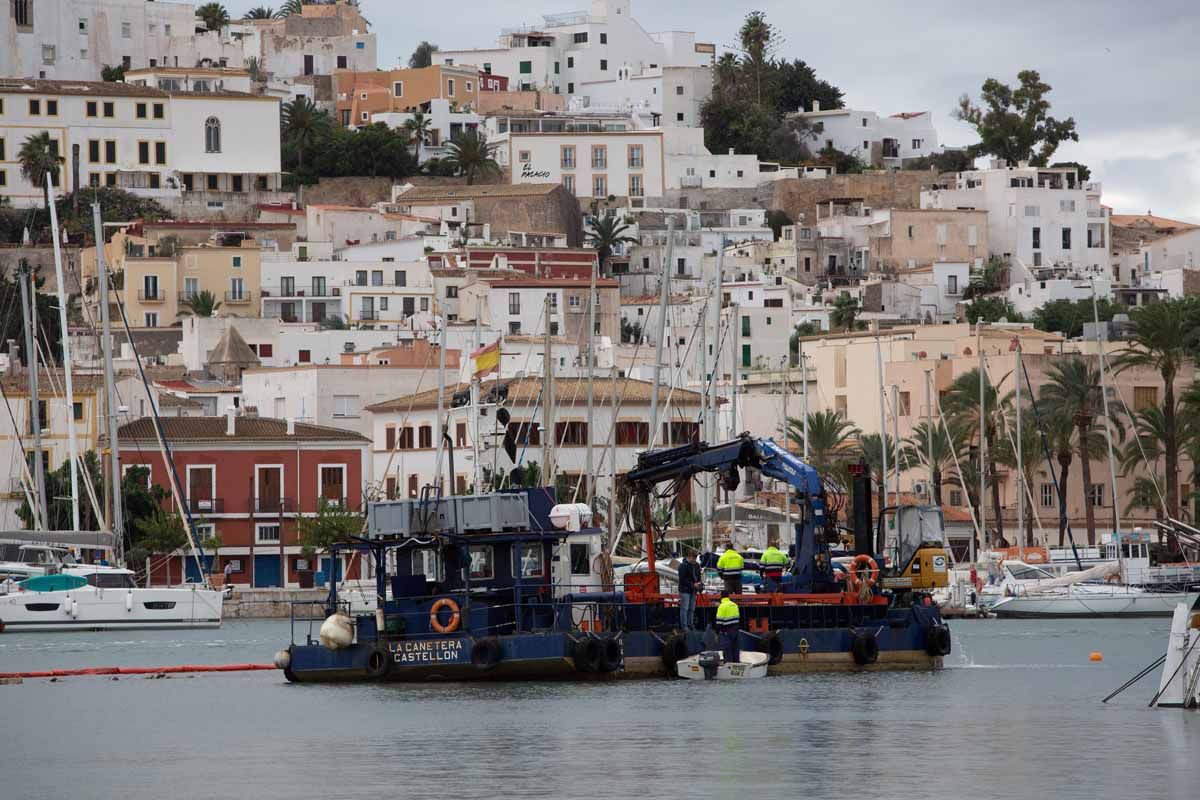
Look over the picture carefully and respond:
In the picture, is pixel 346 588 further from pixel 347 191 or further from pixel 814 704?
pixel 347 191

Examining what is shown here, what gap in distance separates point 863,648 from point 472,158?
115746 mm

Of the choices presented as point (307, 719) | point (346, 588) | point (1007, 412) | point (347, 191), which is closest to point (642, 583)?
point (307, 719)

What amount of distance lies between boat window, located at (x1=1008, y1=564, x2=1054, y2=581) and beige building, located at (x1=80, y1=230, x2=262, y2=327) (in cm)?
5771

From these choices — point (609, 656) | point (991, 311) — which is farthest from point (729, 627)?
point (991, 311)

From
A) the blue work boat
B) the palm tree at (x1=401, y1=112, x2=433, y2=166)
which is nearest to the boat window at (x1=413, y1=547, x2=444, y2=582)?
the blue work boat

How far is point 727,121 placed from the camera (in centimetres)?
17200

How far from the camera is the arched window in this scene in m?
144

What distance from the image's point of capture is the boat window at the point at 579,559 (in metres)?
43.6

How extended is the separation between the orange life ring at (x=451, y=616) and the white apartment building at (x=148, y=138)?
342 ft

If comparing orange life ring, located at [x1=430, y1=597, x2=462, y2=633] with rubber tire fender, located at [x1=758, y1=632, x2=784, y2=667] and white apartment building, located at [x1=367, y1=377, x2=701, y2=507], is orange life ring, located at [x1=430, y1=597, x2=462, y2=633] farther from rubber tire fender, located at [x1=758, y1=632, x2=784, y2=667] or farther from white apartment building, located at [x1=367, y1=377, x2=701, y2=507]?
white apartment building, located at [x1=367, y1=377, x2=701, y2=507]

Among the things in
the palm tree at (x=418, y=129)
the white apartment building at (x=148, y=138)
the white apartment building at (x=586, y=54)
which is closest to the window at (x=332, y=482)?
the white apartment building at (x=148, y=138)

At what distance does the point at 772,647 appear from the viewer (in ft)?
136

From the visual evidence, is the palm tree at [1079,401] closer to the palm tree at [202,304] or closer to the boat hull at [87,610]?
the boat hull at [87,610]

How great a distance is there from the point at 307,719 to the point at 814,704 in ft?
24.5
